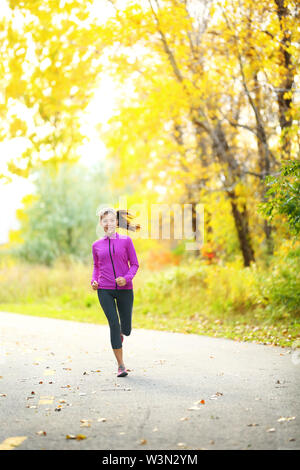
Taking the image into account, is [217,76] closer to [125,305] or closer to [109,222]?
[109,222]

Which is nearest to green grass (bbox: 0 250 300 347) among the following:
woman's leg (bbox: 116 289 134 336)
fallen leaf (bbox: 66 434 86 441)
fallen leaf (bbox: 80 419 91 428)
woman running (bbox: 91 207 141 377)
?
woman's leg (bbox: 116 289 134 336)

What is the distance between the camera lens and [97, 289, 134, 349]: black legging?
7422mm

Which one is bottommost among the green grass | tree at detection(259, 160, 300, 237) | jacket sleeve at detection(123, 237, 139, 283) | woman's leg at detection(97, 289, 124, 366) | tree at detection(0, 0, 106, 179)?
the green grass

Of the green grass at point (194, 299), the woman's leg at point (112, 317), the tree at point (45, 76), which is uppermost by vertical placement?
the tree at point (45, 76)

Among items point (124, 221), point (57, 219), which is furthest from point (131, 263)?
point (57, 219)

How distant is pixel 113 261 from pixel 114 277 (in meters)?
0.21

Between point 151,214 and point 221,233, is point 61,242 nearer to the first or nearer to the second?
point 151,214

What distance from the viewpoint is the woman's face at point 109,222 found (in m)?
7.60

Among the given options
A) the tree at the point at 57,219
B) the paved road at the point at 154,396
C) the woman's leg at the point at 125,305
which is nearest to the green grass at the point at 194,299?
A: the paved road at the point at 154,396

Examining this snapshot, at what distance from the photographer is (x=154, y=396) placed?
6207 mm

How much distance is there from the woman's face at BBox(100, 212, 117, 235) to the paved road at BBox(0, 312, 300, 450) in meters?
1.86

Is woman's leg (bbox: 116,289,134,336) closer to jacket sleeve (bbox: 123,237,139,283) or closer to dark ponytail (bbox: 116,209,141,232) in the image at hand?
jacket sleeve (bbox: 123,237,139,283)

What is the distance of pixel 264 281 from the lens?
1306 centimetres

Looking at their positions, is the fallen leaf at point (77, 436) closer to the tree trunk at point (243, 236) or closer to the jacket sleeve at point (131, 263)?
the jacket sleeve at point (131, 263)
